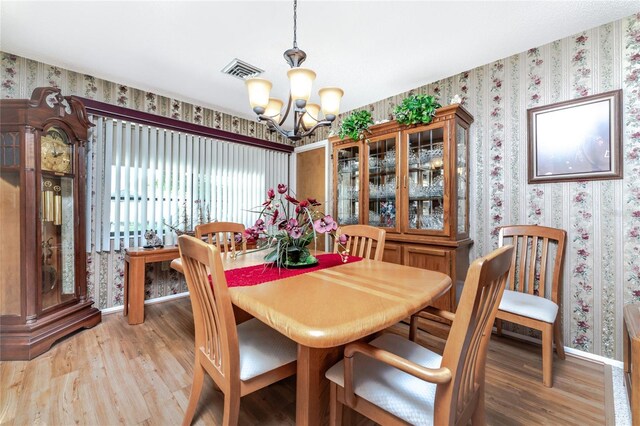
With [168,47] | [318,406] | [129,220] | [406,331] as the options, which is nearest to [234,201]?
[129,220]

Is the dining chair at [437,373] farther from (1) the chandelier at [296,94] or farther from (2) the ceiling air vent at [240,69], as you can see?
(2) the ceiling air vent at [240,69]

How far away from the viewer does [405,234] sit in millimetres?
2537

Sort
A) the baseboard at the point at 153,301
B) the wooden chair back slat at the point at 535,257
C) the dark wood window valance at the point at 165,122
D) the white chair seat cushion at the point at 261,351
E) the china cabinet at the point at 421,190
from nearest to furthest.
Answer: the white chair seat cushion at the point at 261,351 → the wooden chair back slat at the point at 535,257 → the china cabinet at the point at 421,190 → the dark wood window valance at the point at 165,122 → the baseboard at the point at 153,301

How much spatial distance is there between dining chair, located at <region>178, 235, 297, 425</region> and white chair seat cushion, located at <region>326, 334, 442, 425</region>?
0.28 m

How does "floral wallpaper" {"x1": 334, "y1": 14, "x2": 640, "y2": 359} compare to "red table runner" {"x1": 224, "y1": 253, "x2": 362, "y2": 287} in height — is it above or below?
above

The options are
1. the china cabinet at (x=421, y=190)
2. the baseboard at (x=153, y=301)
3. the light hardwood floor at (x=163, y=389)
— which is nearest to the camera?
the light hardwood floor at (x=163, y=389)

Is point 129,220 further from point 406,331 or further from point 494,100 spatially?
point 494,100

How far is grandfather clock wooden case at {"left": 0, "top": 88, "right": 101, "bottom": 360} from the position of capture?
197 cm

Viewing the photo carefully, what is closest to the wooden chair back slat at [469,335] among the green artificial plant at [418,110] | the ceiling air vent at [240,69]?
the green artificial plant at [418,110]

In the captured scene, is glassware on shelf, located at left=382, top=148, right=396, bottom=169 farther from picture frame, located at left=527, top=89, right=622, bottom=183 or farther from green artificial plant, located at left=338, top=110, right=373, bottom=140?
picture frame, located at left=527, top=89, right=622, bottom=183

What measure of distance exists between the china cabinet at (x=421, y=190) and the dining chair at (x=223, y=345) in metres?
1.59

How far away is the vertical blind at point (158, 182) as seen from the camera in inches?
106

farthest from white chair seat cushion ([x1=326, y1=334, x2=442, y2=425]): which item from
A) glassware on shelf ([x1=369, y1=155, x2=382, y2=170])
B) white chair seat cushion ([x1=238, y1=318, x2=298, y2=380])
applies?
glassware on shelf ([x1=369, y1=155, x2=382, y2=170])

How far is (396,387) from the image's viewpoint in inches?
38.1
